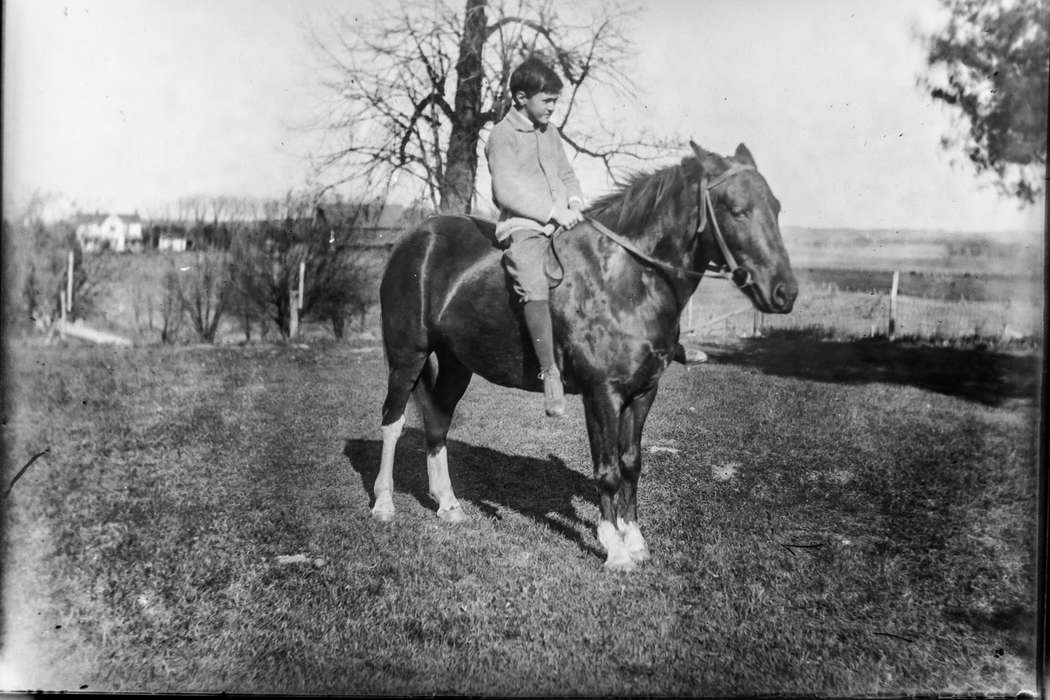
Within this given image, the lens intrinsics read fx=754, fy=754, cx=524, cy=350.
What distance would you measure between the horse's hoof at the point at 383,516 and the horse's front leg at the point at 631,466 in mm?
1869

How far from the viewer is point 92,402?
30.7 ft

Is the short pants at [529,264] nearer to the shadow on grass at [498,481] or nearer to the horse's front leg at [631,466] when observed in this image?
the horse's front leg at [631,466]

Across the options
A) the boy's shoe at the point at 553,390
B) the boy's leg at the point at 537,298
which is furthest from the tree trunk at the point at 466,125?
the boy's shoe at the point at 553,390

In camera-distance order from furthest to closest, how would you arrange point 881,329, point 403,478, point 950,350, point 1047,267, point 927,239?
point 881,329
point 950,350
point 403,478
point 927,239
point 1047,267

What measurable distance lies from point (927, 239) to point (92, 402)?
31.0 feet

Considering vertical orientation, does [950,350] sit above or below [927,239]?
below

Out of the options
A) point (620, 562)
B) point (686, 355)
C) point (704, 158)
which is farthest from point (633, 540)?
point (704, 158)

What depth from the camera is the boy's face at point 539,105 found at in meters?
4.91

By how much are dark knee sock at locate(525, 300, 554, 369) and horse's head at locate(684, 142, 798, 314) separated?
113cm

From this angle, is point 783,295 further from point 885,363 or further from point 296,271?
point 296,271

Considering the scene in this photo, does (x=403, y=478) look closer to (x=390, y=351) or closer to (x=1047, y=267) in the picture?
(x=390, y=351)

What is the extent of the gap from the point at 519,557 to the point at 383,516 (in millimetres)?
1372

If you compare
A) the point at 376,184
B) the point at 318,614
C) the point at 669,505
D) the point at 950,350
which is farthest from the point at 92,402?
the point at 950,350

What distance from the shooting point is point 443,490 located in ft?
20.0
